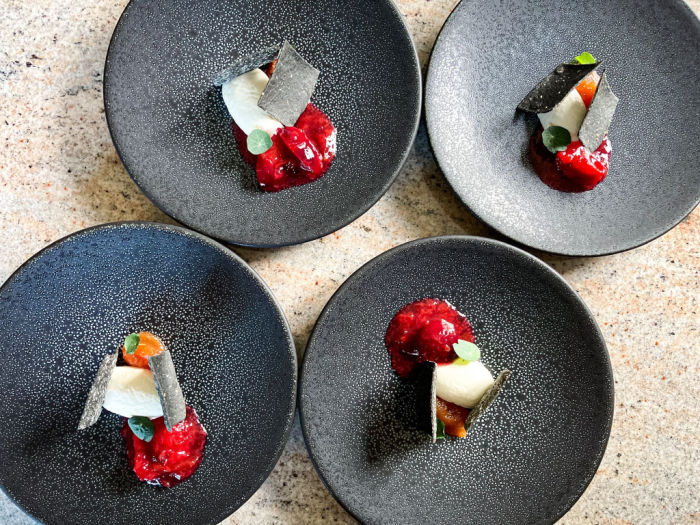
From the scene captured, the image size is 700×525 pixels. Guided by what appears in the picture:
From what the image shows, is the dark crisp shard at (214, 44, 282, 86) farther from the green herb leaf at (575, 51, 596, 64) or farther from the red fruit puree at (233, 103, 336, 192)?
the green herb leaf at (575, 51, 596, 64)

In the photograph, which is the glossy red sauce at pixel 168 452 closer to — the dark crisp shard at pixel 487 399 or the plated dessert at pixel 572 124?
the dark crisp shard at pixel 487 399

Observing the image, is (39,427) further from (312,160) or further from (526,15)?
(526,15)

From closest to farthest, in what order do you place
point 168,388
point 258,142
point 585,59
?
point 168,388 → point 258,142 → point 585,59

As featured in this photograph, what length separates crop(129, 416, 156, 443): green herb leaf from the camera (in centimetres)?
144

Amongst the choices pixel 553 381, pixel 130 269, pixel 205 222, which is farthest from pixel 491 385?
pixel 130 269

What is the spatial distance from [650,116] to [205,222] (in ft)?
4.00

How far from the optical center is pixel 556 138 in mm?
1541

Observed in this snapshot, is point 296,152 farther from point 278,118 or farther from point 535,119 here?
point 535,119

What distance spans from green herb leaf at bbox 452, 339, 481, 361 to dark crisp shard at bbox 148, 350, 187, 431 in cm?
68

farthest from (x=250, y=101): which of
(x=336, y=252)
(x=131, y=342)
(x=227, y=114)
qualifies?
(x=131, y=342)

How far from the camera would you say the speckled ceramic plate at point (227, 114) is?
4.77 feet

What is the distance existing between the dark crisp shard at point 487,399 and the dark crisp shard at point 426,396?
3.7 inches

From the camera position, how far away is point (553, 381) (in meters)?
1.53

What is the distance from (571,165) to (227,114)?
897mm
